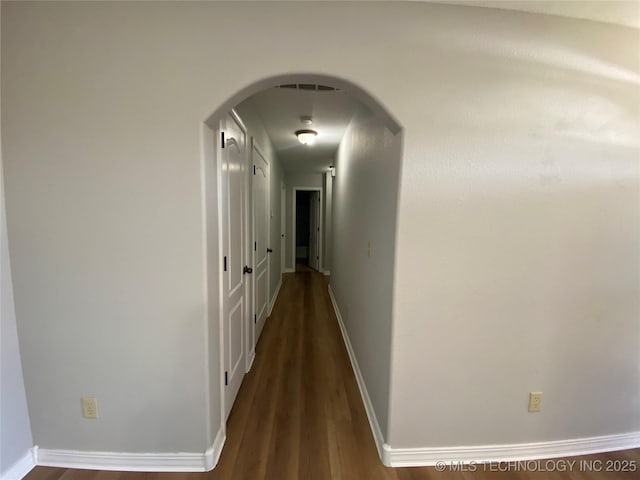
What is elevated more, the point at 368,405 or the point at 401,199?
the point at 401,199

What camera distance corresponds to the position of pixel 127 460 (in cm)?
147

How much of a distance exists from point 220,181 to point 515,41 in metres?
1.73

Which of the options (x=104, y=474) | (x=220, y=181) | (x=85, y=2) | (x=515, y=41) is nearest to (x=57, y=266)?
(x=220, y=181)

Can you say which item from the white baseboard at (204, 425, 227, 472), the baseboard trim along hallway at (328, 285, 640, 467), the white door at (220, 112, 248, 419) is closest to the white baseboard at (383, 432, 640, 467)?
the baseboard trim along hallway at (328, 285, 640, 467)

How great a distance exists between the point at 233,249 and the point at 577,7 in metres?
2.32

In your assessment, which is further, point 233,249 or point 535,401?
point 233,249

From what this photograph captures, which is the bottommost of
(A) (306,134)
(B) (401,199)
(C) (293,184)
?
(B) (401,199)

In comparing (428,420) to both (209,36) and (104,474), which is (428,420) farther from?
(209,36)

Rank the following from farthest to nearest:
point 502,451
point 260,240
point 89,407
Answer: point 260,240
point 502,451
point 89,407

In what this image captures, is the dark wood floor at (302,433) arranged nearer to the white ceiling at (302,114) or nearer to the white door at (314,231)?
the white ceiling at (302,114)

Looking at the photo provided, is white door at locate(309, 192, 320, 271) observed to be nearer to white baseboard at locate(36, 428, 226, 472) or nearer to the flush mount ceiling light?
the flush mount ceiling light

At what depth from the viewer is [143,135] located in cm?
133

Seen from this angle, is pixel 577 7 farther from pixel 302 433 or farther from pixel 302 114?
pixel 302 433

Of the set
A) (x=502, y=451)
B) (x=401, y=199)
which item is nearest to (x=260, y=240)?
(x=401, y=199)
